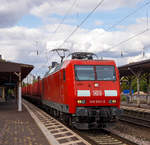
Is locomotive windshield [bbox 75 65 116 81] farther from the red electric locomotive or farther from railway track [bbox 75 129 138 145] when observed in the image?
railway track [bbox 75 129 138 145]

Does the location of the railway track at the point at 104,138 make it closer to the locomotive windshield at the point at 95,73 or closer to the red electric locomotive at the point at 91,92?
the red electric locomotive at the point at 91,92

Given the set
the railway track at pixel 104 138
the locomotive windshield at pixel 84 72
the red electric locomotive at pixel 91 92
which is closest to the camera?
the railway track at pixel 104 138

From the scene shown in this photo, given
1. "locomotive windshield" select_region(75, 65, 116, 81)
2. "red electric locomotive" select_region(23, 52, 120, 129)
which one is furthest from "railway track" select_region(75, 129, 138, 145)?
"locomotive windshield" select_region(75, 65, 116, 81)

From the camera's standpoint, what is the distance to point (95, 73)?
11.8 metres

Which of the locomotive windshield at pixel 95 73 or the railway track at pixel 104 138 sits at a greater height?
the locomotive windshield at pixel 95 73

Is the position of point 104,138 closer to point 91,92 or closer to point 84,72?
point 91,92

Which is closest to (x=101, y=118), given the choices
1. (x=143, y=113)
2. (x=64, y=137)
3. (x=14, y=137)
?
(x=64, y=137)

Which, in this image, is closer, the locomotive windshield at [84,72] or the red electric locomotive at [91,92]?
the red electric locomotive at [91,92]

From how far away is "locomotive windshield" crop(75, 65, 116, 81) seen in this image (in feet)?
37.8

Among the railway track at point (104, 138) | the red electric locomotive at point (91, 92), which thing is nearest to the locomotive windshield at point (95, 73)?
the red electric locomotive at point (91, 92)

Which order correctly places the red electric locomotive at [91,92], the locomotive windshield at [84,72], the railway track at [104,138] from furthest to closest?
the locomotive windshield at [84,72] → the red electric locomotive at [91,92] → the railway track at [104,138]

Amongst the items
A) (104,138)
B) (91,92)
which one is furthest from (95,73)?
(104,138)

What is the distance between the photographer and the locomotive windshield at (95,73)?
11.5 meters

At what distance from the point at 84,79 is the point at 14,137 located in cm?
372
